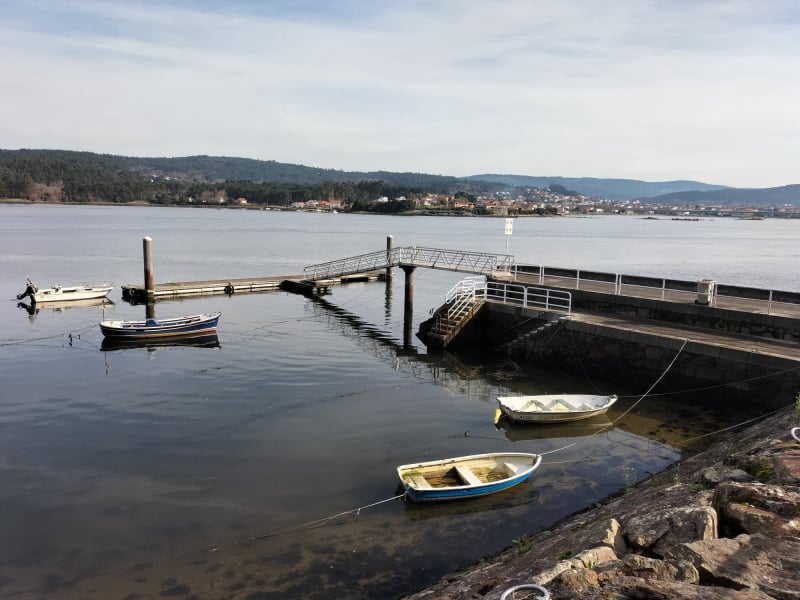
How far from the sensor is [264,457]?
627 inches

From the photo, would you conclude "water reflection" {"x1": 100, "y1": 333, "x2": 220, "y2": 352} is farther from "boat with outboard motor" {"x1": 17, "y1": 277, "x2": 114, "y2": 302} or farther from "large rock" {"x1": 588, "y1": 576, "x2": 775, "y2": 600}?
"large rock" {"x1": 588, "y1": 576, "x2": 775, "y2": 600}

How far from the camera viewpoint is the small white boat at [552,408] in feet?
60.0

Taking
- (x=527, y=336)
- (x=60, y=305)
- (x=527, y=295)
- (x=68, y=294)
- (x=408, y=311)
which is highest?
(x=527, y=295)

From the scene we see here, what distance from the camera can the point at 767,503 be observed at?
26.6 ft

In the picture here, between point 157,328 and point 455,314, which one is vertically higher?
point 455,314

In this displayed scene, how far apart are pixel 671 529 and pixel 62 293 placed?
40.0m

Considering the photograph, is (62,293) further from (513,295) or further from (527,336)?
(527,336)

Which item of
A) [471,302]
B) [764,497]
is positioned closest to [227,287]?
[471,302]

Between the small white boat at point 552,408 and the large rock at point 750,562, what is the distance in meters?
10.8

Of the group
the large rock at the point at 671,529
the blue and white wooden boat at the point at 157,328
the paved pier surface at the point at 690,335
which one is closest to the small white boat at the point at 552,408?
the paved pier surface at the point at 690,335

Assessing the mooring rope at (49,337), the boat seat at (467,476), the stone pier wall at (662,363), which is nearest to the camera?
the boat seat at (467,476)

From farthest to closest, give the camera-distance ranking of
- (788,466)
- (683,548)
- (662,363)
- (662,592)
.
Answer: (662,363) → (788,466) → (683,548) → (662,592)

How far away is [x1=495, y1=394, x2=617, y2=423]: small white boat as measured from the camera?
1828cm

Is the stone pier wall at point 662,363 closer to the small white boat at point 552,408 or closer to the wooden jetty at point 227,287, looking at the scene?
the small white boat at point 552,408
